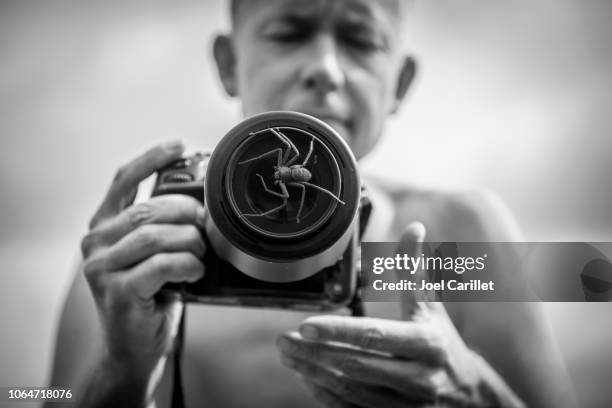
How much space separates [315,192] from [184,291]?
17 centimetres

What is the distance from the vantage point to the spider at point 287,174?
0.42 metres

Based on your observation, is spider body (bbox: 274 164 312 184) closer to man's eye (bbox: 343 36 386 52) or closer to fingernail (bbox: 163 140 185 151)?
fingernail (bbox: 163 140 185 151)

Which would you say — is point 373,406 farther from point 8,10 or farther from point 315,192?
point 8,10

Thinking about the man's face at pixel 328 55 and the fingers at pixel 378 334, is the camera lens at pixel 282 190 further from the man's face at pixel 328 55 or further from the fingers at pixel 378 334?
the man's face at pixel 328 55

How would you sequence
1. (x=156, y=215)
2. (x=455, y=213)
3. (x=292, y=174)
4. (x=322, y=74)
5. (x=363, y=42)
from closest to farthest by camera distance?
1. (x=292, y=174)
2. (x=156, y=215)
3. (x=322, y=74)
4. (x=363, y=42)
5. (x=455, y=213)

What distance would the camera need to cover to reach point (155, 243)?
514 millimetres

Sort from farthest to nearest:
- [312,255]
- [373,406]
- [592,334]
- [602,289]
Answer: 1. [592,334]
2. [602,289]
3. [373,406]
4. [312,255]

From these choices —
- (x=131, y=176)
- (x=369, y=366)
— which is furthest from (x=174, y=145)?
(x=369, y=366)

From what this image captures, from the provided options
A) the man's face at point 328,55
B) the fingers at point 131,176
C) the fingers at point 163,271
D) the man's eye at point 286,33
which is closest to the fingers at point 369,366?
the fingers at point 163,271

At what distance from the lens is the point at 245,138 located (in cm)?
44

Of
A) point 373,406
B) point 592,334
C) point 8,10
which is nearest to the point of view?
point 373,406

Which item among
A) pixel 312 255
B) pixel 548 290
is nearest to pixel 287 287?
pixel 312 255

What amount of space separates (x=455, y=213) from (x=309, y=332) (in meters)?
0.52

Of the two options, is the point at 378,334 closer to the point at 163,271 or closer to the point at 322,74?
the point at 163,271
